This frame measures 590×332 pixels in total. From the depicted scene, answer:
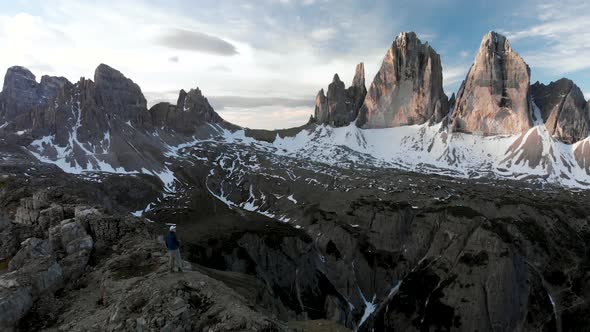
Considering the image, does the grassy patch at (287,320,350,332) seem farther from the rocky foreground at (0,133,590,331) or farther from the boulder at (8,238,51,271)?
the boulder at (8,238,51,271)

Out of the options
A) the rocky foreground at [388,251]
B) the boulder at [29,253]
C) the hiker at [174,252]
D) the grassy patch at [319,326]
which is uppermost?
the hiker at [174,252]

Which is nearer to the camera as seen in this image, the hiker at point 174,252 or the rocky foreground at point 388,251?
the hiker at point 174,252

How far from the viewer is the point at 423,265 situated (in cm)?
15725

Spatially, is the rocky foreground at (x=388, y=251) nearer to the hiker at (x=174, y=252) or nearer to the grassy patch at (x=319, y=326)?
the grassy patch at (x=319, y=326)

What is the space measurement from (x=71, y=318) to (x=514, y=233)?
593 ft

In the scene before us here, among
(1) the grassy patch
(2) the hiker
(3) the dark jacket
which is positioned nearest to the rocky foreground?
(1) the grassy patch

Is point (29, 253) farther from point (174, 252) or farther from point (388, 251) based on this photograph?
point (388, 251)

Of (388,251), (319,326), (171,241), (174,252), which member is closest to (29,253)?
(174,252)

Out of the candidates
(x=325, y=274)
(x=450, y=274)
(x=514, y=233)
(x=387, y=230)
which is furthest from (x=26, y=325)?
(x=514, y=233)

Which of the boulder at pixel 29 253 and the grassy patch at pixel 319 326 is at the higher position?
the boulder at pixel 29 253

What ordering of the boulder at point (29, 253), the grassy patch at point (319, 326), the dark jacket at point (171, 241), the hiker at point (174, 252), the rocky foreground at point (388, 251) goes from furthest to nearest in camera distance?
the rocky foreground at point (388, 251), the grassy patch at point (319, 326), the boulder at point (29, 253), the hiker at point (174, 252), the dark jacket at point (171, 241)

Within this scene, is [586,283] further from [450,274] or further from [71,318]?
[71,318]

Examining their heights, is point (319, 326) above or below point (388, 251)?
above

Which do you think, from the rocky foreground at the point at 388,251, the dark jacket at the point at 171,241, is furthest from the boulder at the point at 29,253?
the dark jacket at the point at 171,241
